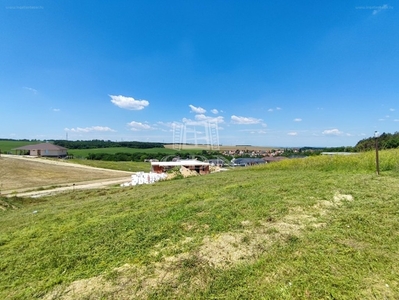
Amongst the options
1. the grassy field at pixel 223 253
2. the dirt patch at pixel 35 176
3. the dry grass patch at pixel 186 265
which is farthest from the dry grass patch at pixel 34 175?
the dry grass patch at pixel 186 265

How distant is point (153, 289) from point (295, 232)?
71.9 inches

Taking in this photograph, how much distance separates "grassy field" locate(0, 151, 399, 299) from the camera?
1.90m

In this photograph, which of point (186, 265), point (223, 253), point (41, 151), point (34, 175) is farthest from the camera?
point (41, 151)

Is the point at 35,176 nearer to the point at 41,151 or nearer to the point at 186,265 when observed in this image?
the point at 41,151

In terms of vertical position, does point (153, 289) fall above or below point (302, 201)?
below

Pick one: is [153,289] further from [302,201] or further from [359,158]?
[359,158]

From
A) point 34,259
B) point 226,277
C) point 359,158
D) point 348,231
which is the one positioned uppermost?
point 359,158

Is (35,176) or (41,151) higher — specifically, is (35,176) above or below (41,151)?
below

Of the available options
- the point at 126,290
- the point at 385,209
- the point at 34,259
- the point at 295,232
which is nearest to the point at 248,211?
the point at 295,232

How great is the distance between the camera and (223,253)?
243 cm

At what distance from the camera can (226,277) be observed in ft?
6.66

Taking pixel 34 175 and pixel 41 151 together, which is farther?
pixel 41 151

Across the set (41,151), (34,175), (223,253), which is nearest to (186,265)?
(223,253)

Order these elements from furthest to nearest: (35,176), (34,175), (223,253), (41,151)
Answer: (41,151)
(34,175)
(35,176)
(223,253)
